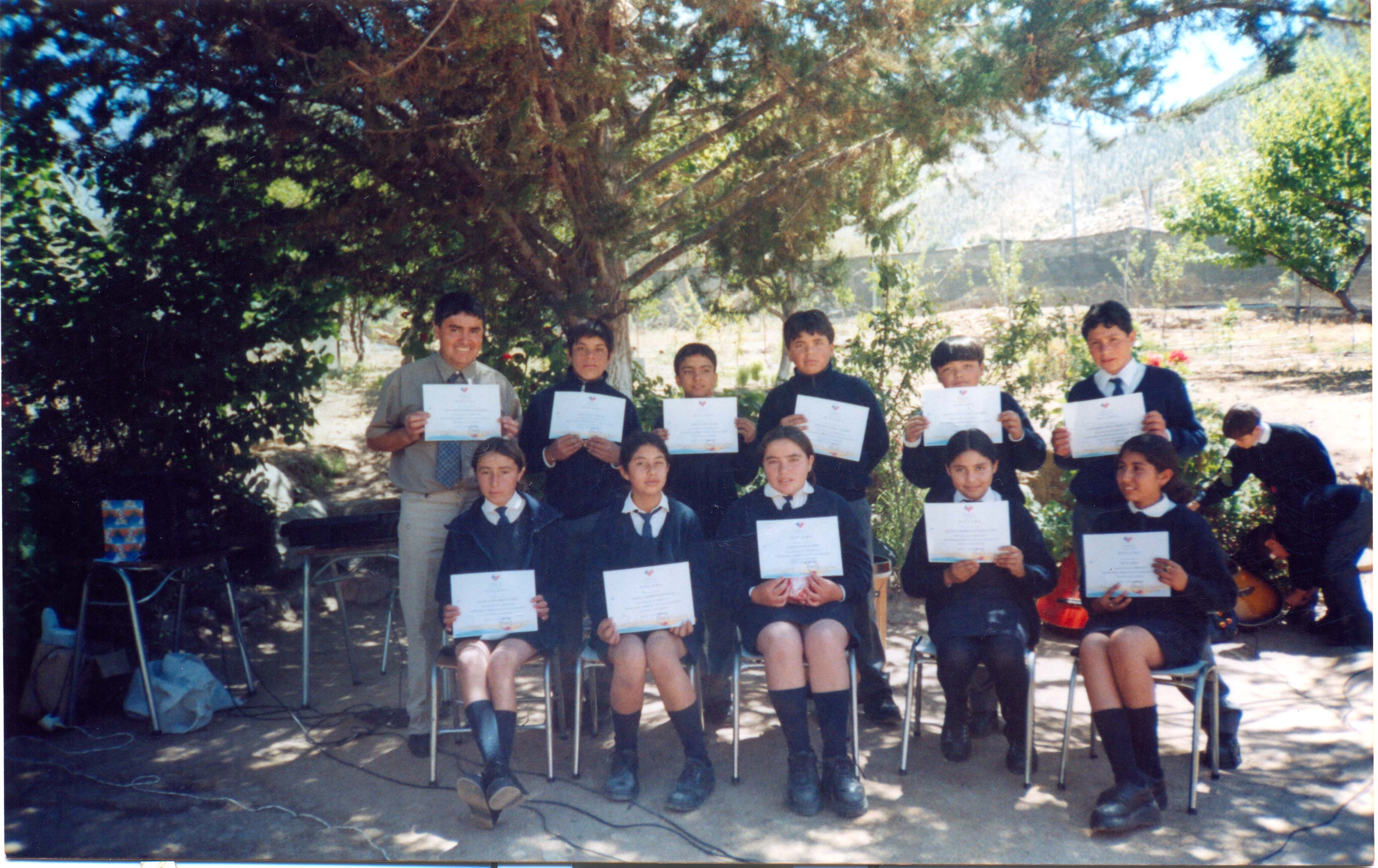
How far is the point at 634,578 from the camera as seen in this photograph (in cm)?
342

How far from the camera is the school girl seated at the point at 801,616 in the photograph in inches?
127

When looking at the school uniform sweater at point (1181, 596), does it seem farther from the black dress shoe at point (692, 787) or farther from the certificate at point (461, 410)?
the certificate at point (461, 410)

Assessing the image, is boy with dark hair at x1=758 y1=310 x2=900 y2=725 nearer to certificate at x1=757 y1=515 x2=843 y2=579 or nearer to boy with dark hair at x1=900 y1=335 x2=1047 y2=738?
boy with dark hair at x1=900 y1=335 x2=1047 y2=738

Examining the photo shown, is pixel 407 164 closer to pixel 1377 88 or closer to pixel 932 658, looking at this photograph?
pixel 932 658

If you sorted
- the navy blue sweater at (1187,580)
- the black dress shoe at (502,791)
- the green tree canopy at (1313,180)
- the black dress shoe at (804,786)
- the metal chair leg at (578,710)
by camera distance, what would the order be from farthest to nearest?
the green tree canopy at (1313,180) < the metal chair leg at (578,710) < the navy blue sweater at (1187,580) < the black dress shoe at (804,786) < the black dress shoe at (502,791)

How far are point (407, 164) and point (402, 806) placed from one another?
3.08m

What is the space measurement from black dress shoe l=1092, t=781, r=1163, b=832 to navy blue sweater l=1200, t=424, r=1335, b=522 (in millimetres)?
2425

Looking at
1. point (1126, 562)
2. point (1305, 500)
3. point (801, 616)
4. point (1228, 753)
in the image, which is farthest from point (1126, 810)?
point (1305, 500)

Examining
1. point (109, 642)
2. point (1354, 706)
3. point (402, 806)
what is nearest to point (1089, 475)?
point (1354, 706)

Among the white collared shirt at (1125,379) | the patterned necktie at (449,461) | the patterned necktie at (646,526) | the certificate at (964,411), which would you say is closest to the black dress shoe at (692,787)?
the patterned necktie at (646,526)

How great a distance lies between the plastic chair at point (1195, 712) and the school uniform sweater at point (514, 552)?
6.49ft

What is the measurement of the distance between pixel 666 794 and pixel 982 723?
136cm

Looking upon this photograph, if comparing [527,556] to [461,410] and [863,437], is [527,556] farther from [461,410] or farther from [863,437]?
[863,437]

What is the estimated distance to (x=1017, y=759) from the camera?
3430 mm
